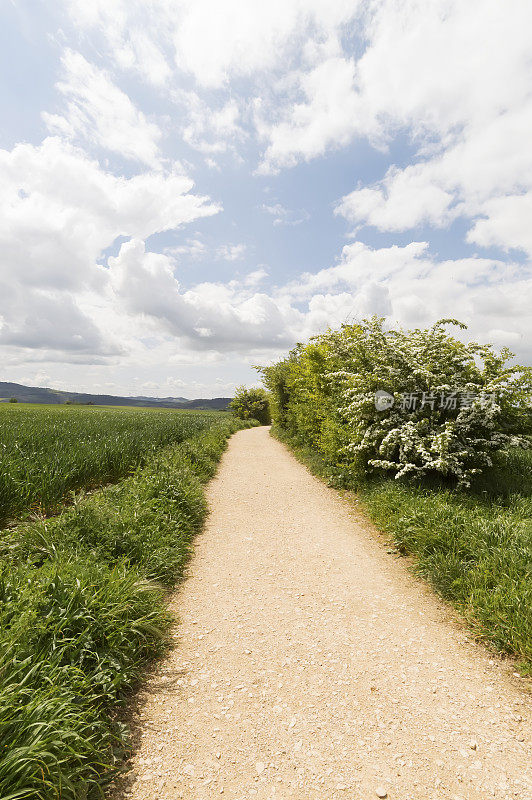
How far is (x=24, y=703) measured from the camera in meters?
2.11

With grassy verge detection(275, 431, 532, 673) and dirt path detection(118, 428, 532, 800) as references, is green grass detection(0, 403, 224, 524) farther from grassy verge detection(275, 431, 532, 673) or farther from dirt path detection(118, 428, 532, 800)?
grassy verge detection(275, 431, 532, 673)

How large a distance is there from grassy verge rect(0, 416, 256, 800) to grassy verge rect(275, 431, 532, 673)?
10.3 ft

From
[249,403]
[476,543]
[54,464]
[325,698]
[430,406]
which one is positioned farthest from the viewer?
[249,403]

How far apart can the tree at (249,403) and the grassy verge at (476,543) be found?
34327 millimetres

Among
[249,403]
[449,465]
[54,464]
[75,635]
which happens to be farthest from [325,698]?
[249,403]

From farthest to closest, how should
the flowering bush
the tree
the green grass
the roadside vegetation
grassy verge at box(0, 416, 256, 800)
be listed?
the tree < the flowering bush < the green grass < the roadside vegetation < grassy verge at box(0, 416, 256, 800)

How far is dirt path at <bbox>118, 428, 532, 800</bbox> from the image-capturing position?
2.07 m

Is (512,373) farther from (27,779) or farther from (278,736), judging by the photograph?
(27,779)

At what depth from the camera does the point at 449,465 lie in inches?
240

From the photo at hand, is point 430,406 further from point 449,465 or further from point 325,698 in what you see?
point 325,698

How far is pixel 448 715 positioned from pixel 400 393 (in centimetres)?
541

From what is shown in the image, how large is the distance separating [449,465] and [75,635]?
19.4 ft

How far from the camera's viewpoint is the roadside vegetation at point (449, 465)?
12.1 feet

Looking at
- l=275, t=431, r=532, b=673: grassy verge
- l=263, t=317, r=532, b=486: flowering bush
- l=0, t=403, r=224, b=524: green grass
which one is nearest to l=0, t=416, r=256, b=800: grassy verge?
l=0, t=403, r=224, b=524: green grass
